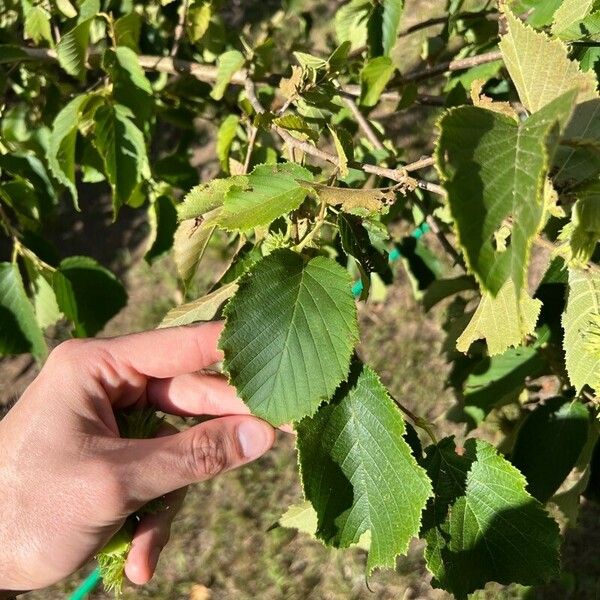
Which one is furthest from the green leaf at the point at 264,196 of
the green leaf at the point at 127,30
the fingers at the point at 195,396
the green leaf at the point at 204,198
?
the green leaf at the point at 127,30

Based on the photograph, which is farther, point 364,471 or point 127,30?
point 127,30

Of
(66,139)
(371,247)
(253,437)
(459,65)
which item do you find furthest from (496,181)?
(66,139)

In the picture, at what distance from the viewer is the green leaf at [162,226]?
2266 mm

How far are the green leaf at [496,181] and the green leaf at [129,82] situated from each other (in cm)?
123

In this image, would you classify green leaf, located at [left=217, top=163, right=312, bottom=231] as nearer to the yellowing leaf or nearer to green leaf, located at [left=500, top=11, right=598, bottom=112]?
the yellowing leaf

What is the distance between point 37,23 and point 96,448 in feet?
4.31

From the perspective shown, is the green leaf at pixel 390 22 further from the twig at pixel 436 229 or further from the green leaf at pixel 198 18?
the green leaf at pixel 198 18

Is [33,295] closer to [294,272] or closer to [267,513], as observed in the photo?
[294,272]

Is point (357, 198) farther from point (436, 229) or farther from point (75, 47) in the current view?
point (75, 47)

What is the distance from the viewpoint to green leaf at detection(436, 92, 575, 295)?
760 millimetres

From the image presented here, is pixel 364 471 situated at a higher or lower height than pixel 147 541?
higher

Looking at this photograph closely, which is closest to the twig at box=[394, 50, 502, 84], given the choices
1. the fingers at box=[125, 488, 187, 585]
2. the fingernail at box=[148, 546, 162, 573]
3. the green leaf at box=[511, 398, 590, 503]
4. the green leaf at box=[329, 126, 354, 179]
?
the green leaf at box=[329, 126, 354, 179]

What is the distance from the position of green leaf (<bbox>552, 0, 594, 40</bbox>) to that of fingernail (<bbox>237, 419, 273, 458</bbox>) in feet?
3.24

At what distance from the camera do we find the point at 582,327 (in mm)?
1183
